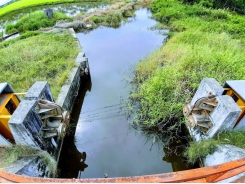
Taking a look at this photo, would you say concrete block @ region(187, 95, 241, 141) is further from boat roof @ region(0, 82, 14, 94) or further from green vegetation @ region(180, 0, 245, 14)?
green vegetation @ region(180, 0, 245, 14)

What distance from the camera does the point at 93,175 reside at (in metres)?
4.72

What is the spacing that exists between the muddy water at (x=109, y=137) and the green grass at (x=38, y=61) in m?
1.09

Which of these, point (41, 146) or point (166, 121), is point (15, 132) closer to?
point (41, 146)

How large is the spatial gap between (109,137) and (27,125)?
2.47 meters

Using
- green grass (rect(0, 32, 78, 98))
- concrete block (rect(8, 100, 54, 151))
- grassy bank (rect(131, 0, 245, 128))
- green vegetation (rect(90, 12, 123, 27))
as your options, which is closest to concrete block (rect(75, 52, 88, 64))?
green grass (rect(0, 32, 78, 98))

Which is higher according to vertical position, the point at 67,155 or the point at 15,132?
the point at 15,132

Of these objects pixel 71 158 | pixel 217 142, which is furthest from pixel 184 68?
pixel 71 158

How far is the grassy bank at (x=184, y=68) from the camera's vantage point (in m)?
5.63

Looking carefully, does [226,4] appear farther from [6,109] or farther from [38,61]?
[6,109]

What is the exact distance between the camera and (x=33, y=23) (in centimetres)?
1222

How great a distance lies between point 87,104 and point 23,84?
2.36 metres

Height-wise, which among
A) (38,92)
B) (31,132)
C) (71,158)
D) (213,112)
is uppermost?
(38,92)

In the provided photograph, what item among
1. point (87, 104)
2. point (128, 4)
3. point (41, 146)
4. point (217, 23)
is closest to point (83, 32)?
point (128, 4)

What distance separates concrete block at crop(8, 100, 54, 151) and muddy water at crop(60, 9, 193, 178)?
4.35 feet
